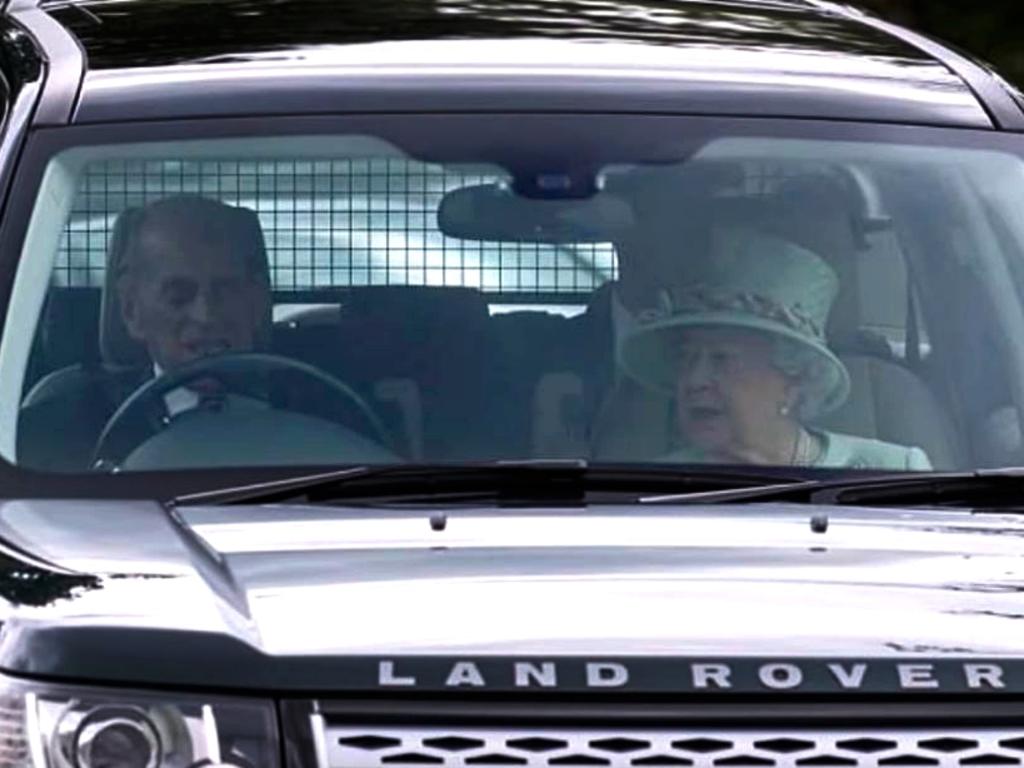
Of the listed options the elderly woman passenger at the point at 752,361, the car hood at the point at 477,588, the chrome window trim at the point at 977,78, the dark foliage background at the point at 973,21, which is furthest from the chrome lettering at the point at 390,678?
the dark foliage background at the point at 973,21

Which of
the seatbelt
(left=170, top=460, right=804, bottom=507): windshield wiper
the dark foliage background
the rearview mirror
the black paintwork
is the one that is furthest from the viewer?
the dark foliage background

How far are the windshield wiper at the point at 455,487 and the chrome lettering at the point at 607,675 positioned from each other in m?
0.76

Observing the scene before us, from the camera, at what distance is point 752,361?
545cm

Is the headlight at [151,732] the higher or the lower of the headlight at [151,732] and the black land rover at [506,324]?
the lower

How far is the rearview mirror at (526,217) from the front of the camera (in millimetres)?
5457

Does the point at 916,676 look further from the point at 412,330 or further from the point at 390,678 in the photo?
the point at 412,330

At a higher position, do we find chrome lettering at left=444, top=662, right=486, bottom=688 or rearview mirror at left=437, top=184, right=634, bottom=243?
rearview mirror at left=437, top=184, right=634, bottom=243

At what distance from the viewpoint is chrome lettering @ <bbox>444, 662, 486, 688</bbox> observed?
4121 mm

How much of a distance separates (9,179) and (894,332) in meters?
1.30

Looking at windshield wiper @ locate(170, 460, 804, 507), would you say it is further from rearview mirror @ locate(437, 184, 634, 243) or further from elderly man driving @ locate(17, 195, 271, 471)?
rearview mirror @ locate(437, 184, 634, 243)

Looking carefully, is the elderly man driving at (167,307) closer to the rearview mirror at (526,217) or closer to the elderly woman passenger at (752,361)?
the rearview mirror at (526,217)

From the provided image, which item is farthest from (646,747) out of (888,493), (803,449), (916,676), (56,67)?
(56,67)

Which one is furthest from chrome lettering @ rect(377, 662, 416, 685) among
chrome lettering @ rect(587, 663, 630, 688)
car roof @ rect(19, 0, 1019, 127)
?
car roof @ rect(19, 0, 1019, 127)

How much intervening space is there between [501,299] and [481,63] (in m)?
0.42
